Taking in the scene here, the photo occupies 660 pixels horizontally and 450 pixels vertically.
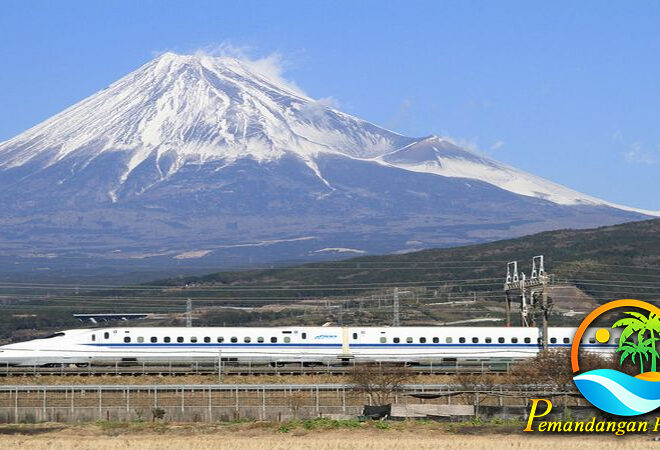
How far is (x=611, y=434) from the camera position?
55250 millimetres

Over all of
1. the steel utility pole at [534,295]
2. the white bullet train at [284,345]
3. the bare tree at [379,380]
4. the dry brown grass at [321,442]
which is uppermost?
the steel utility pole at [534,295]

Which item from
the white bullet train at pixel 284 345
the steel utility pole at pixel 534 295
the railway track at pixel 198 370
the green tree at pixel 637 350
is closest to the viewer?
the green tree at pixel 637 350

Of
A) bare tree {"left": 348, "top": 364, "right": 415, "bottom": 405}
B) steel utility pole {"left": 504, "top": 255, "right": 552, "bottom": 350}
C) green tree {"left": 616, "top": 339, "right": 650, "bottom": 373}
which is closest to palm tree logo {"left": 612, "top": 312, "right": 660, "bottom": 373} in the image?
green tree {"left": 616, "top": 339, "right": 650, "bottom": 373}

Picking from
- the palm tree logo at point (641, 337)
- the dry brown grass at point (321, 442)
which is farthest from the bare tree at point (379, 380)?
the palm tree logo at point (641, 337)

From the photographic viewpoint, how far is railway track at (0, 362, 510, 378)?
253 feet

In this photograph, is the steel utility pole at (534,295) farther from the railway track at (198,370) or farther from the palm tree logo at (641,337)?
the palm tree logo at (641,337)

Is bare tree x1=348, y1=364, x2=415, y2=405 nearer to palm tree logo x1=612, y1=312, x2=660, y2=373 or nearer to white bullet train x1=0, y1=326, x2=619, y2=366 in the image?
white bullet train x1=0, y1=326, x2=619, y2=366

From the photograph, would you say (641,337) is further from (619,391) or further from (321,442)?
(321,442)

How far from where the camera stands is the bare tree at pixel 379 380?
6600cm

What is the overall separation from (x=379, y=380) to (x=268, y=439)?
14010mm

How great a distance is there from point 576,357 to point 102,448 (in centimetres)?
1751

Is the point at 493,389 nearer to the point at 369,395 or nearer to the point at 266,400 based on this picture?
the point at 369,395

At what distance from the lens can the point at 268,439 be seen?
5556 centimetres

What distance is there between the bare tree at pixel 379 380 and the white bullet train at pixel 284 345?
6208mm
